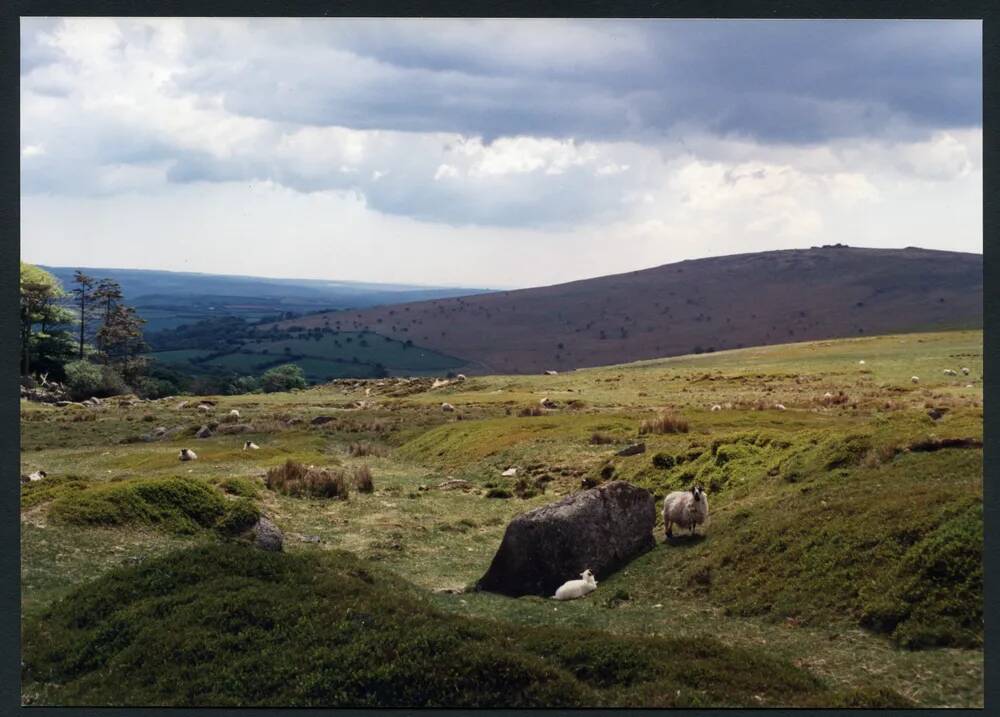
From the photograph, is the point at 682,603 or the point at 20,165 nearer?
the point at 20,165

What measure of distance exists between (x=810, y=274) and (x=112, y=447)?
6794 inches

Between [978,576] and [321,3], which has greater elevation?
[321,3]

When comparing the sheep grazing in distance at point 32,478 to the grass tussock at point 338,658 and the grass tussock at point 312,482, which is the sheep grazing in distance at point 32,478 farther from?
the grass tussock at point 338,658

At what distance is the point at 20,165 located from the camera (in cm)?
1423

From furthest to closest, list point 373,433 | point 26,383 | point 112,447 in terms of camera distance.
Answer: point 26,383 → point 373,433 → point 112,447

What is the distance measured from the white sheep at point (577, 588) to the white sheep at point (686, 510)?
10.2ft

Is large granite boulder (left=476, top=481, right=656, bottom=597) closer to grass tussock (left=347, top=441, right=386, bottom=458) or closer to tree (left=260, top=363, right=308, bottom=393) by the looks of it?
grass tussock (left=347, top=441, right=386, bottom=458)

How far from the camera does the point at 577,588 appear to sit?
18406 millimetres

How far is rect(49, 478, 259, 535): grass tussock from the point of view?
1900cm

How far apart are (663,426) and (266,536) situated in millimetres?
20451

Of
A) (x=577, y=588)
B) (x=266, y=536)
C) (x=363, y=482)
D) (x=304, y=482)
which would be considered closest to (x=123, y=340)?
(x=363, y=482)

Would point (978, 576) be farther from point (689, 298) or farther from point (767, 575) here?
point (689, 298)

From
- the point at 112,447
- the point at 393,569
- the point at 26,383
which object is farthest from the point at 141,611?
the point at 26,383

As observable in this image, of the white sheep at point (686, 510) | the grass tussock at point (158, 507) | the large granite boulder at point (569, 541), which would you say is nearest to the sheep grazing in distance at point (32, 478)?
the grass tussock at point (158, 507)
